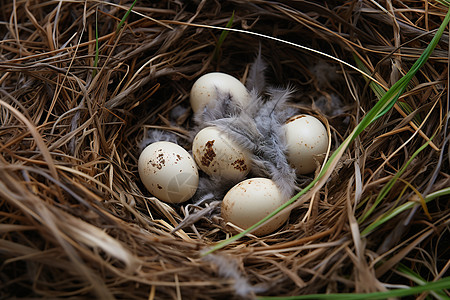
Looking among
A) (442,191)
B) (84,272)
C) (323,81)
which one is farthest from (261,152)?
(84,272)

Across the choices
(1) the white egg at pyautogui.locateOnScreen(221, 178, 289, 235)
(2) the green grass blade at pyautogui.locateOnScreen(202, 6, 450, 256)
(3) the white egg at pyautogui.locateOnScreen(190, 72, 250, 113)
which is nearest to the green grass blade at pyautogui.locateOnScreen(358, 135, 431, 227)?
(2) the green grass blade at pyautogui.locateOnScreen(202, 6, 450, 256)

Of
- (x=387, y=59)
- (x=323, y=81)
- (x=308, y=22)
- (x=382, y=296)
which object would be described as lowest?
(x=382, y=296)

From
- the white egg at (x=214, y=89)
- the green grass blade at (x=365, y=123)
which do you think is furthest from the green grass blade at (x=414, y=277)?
the white egg at (x=214, y=89)

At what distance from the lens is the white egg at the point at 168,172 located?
1247 millimetres

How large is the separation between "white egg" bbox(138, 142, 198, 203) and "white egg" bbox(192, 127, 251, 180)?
4cm

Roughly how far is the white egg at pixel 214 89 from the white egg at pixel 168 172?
0.73 feet

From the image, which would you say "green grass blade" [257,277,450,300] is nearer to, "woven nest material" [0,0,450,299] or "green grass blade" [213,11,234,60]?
"woven nest material" [0,0,450,299]

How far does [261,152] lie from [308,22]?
50cm

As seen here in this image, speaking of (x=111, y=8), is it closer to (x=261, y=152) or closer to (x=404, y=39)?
(x=261, y=152)

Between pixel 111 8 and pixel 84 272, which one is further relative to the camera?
pixel 111 8

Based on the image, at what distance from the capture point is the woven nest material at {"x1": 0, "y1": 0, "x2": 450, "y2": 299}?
35.2 inches

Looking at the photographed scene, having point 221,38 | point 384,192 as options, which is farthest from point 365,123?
point 221,38

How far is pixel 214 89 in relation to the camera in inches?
55.2

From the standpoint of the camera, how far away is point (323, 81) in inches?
60.6
